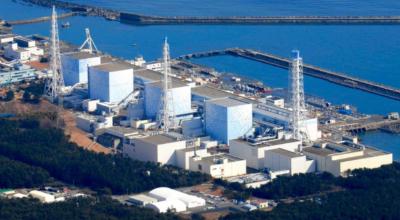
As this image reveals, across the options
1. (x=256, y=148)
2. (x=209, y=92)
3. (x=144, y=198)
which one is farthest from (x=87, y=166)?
(x=209, y=92)

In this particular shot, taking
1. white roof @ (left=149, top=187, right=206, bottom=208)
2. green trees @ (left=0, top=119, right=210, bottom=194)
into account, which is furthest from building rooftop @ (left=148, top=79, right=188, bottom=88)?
white roof @ (left=149, top=187, right=206, bottom=208)

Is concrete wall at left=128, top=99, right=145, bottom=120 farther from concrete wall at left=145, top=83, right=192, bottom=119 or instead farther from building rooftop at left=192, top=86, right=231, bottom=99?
building rooftop at left=192, top=86, right=231, bottom=99

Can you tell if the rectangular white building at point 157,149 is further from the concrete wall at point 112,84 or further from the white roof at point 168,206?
the concrete wall at point 112,84

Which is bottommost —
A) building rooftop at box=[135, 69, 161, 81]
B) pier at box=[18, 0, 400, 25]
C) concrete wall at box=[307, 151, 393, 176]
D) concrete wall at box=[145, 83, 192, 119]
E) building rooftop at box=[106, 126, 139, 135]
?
concrete wall at box=[307, 151, 393, 176]

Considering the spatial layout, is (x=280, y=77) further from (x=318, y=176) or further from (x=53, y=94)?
(x=318, y=176)

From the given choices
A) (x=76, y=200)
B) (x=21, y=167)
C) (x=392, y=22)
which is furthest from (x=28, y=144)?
(x=392, y=22)

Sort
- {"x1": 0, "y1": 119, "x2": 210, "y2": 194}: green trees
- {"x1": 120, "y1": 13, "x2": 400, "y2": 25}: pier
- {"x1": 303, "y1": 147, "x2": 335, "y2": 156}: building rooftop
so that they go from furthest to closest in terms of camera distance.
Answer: {"x1": 120, "y1": 13, "x2": 400, "y2": 25}: pier < {"x1": 303, "y1": 147, "x2": 335, "y2": 156}: building rooftop < {"x1": 0, "y1": 119, "x2": 210, "y2": 194}: green trees

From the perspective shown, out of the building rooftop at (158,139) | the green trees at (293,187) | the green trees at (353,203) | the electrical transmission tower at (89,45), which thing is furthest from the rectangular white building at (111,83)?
→ the green trees at (353,203)
